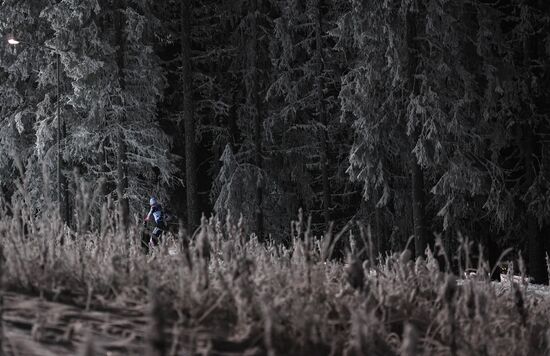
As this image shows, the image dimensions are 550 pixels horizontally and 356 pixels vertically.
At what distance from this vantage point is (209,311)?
3947 millimetres

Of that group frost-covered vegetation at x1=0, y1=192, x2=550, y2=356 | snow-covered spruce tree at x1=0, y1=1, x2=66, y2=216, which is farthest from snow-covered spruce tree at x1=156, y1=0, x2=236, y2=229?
frost-covered vegetation at x1=0, y1=192, x2=550, y2=356

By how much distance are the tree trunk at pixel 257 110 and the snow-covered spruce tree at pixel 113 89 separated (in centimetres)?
394

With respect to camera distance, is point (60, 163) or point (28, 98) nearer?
point (60, 163)

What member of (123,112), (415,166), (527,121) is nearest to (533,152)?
(527,121)

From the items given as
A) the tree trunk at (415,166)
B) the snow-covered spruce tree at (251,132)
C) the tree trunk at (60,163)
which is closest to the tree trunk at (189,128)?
the snow-covered spruce tree at (251,132)

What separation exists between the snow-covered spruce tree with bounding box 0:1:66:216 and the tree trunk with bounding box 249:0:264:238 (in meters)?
7.01

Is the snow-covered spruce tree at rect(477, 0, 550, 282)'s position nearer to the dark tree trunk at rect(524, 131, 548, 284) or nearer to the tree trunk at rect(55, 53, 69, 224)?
the dark tree trunk at rect(524, 131, 548, 284)

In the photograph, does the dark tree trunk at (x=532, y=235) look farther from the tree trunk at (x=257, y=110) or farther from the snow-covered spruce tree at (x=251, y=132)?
the tree trunk at (x=257, y=110)

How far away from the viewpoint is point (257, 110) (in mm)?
24766

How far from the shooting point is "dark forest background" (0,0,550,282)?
16219 millimetres

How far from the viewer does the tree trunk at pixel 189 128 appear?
66.3ft

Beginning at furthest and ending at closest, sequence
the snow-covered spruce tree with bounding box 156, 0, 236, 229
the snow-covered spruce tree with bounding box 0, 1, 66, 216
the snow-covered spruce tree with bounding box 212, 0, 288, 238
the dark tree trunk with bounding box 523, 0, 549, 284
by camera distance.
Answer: the snow-covered spruce tree with bounding box 156, 0, 236, 229
the snow-covered spruce tree with bounding box 212, 0, 288, 238
the snow-covered spruce tree with bounding box 0, 1, 66, 216
the dark tree trunk with bounding box 523, 0, 549, 284

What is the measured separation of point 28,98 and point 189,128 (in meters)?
6.50

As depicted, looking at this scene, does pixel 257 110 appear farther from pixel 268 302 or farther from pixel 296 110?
pixel 268 302
